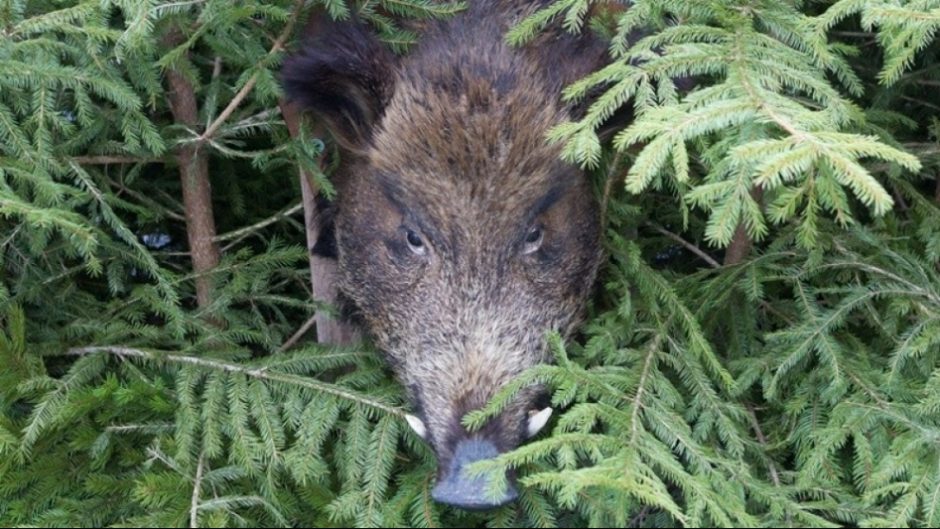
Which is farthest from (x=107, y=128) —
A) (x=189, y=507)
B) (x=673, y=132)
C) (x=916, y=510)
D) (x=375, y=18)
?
(x=916, y=510)

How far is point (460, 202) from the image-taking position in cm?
362

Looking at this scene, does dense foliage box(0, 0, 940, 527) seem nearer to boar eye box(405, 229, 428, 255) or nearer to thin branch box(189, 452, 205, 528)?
thin branch box(189, 452, 205, 528)

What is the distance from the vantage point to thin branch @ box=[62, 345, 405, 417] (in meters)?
3.55

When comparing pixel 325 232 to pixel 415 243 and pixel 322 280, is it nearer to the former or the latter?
pixel 322 280

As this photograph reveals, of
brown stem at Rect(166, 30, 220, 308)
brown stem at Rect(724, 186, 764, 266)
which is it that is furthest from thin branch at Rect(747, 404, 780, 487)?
brown stem at Rect(166, 30, 220, 308)

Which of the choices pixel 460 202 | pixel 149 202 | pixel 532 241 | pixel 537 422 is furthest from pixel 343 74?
pixel 537 422

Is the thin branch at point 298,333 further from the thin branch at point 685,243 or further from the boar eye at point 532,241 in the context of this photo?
the thin branch at point 685,243

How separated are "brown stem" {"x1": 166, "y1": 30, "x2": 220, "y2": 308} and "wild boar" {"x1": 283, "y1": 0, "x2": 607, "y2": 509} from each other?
0.58 meters

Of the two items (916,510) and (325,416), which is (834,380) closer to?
(916,510)

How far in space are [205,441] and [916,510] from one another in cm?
203

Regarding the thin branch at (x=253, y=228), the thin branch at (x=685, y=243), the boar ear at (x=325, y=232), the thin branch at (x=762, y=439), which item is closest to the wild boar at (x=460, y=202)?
the boar ear at (x=325, y=232)

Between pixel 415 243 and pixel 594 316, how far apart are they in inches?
26.8

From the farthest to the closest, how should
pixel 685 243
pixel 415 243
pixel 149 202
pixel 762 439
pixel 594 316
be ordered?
pixel 149 202 → pixel 685 243 → pixel 594 316 → pixel 415 243 → pixel 762 439

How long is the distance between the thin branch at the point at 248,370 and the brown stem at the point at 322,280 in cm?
57
